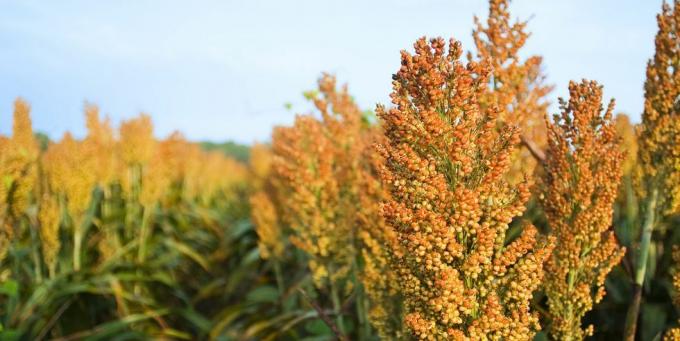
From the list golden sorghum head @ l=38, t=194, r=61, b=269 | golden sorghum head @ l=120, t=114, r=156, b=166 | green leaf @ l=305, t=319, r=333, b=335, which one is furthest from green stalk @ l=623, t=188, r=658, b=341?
golden sorghum head @ l=120, t=114, r=156, b=166

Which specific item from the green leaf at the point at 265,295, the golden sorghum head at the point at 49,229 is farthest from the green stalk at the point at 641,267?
the golden sorghum head at the point at 49,229

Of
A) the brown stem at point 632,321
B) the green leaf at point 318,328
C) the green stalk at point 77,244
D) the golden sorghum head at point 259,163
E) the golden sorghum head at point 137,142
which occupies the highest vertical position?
the golden sorghum head at point 259,163

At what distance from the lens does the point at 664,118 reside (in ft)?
10.1

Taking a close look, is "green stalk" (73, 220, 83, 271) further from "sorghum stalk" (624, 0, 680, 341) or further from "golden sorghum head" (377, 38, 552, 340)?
"sorghum stalk" (624, 0, 680, 341)

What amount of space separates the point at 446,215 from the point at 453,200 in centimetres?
6

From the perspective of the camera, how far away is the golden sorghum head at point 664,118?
3088mm

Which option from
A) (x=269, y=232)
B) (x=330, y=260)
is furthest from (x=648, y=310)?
(x=269, y=232)

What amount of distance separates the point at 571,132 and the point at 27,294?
5.42 metres

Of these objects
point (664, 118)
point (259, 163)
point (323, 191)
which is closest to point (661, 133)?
point (664, 118)

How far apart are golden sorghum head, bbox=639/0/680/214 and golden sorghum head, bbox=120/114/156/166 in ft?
22.1

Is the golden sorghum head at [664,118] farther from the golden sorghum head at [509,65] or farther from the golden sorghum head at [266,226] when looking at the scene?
the golden sorghum head at [266,226]

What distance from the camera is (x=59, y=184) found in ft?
21.4

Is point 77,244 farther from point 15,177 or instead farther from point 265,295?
point 265,295

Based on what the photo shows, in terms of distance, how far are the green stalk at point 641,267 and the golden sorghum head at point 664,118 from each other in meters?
0.06
